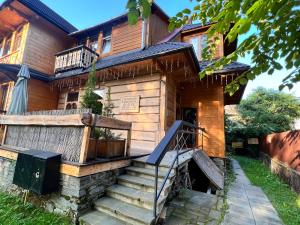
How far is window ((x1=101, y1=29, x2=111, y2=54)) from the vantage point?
8180 mm

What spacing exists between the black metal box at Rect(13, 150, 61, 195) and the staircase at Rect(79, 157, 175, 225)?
2.63 feet


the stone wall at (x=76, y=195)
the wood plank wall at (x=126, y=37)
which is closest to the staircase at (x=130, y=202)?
the stone wall at (x=76, y=195)

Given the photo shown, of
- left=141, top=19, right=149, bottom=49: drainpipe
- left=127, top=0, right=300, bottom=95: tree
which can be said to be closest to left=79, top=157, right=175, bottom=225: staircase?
left=127, top=0, right=300, bottom=95: tree

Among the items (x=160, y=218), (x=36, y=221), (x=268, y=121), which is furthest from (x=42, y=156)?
(x=268, y=121)

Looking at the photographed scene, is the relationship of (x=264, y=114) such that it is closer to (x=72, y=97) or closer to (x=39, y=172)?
(x=72, y=97)

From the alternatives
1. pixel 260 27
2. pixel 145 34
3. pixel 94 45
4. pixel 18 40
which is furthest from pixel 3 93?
pixel 260 27

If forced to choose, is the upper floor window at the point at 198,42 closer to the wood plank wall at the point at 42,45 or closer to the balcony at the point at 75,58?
the balcony at the point at 75,58

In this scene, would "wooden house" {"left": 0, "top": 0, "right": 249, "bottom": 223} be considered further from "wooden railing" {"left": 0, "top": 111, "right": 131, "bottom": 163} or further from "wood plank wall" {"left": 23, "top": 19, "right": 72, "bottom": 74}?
"wooden railing" {"left": 0, "top": 111, "right": 131, "bottom": 163}

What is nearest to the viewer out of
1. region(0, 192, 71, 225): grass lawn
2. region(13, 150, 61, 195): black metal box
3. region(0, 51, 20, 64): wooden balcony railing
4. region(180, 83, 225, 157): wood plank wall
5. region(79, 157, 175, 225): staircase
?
region(79, 157, 175, 225): staircase

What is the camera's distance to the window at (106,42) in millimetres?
8180

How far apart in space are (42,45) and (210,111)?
28.3 feet

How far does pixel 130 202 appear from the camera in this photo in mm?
2910

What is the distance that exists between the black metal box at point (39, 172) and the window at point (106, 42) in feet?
20.6

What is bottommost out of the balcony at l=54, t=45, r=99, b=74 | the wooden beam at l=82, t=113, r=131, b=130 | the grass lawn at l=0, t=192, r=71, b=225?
the grass lawn at l=0, t=192, r=71, b=225
